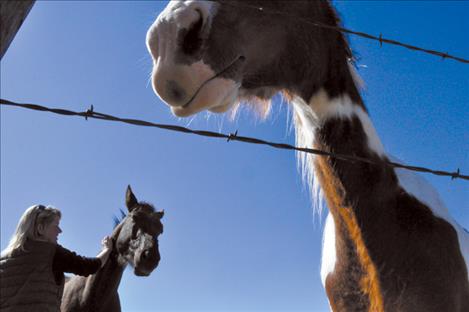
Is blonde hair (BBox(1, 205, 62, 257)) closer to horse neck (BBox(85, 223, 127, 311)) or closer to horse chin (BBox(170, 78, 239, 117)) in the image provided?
horse neck (BBox(85, 223, 127, 311))

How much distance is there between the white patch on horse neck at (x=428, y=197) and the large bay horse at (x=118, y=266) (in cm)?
266

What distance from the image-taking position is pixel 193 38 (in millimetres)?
2180

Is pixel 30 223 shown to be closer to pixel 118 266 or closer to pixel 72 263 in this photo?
pixel 72 263

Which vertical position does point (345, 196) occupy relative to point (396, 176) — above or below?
below

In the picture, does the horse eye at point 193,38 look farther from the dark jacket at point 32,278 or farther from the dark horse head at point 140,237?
the dark horse head at point 140,237

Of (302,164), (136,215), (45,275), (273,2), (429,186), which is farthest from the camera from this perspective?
(136,215)

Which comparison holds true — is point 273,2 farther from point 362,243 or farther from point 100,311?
point 100,311

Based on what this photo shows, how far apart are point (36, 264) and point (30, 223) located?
0.29 meters

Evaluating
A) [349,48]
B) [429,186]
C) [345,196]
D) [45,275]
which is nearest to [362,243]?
[345,196]

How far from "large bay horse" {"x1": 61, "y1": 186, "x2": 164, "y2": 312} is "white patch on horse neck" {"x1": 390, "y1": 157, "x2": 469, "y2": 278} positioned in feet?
8.73

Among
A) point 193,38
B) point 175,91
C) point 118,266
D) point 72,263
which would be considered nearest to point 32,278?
point 72,263

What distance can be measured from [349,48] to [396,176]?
0.74 meters

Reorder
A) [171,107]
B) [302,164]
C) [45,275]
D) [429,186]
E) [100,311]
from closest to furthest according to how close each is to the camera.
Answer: [171,107]
[429,186]
[302,164]
[45,275]
[100,311]

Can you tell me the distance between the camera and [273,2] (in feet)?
8.32
